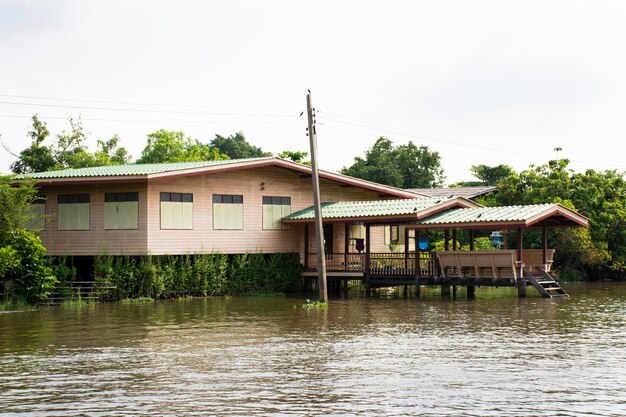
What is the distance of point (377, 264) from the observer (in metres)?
36.0

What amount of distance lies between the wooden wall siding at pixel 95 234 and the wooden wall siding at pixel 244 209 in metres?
0.40

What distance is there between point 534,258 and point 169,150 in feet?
125

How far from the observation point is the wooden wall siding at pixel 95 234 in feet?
108

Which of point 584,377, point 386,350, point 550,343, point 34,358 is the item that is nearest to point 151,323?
point 34,358

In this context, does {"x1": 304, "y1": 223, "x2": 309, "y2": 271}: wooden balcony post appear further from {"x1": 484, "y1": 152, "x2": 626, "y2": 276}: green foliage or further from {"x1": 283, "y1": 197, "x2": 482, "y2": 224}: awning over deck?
{"x1": 484, "y1": 152, "x2": 626, "y2": 276}: green foliage

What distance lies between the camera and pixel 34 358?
1836 cm

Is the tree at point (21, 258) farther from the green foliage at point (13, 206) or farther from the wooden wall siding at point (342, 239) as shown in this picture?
the wooden wall siding at point (342, 239)

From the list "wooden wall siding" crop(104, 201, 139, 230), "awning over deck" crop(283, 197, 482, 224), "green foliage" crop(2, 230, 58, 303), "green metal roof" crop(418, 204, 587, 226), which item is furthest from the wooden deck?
"green foliage" crop(2, 230, 58, 303)

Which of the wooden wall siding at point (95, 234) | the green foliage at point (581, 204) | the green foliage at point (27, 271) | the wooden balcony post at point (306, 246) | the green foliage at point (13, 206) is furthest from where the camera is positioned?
the green foliage at point (581, 204)

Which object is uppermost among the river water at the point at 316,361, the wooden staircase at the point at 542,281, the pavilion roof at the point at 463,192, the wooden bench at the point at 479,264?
the pavilion roof at the point at 463,192

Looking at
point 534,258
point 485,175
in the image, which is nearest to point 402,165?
point 485,175

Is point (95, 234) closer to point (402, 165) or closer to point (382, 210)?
point (382, 210)

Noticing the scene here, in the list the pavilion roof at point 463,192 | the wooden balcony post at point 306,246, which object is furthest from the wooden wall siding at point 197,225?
the pavilion roof at point 463,192

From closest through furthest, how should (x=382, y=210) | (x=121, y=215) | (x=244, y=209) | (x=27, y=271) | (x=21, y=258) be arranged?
1. (x=21, y=258)
2. (x=27, y=271)
3. (x=121, y=215)
4. (x=382, y=210)
5. (x=244, y=209)
